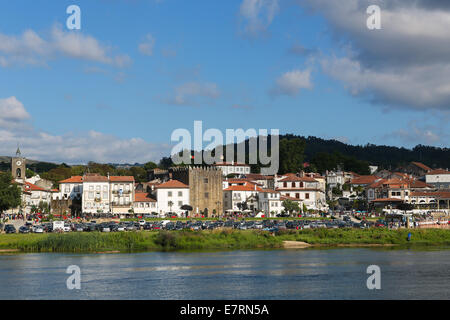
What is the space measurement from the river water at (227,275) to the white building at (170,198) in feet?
162

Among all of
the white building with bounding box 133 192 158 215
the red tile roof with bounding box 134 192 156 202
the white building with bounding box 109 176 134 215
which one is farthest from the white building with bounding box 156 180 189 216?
the white building with bounding box 109 176 134 215

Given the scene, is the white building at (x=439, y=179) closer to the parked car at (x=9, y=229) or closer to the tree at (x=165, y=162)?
the tree at (x=165, y=162)

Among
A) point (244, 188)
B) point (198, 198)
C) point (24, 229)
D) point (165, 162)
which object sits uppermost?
point (165, 162)

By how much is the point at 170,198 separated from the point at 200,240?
147 feet

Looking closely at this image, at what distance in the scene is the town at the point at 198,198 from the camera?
4232 inches

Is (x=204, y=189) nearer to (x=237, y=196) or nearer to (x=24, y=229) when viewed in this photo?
(x=237, y=196)

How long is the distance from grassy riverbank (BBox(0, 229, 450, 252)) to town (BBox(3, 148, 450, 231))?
26.2 m

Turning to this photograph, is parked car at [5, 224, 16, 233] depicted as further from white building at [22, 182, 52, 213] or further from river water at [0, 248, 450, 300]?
white building at [22, 182, 52, 213]

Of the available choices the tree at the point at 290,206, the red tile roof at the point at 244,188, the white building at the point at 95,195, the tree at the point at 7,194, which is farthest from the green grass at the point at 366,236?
the white building at the point at 95,195

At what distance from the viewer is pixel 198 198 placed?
111m

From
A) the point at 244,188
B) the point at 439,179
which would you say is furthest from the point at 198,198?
the point at 439,179
